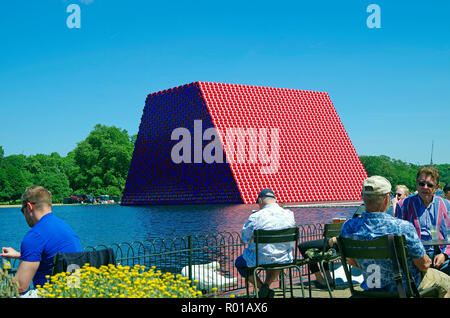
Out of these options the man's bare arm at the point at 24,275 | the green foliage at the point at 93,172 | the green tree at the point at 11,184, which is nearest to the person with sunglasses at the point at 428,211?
the man's bare arm at the point at 24,275

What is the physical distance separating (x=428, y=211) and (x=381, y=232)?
1.75 metres

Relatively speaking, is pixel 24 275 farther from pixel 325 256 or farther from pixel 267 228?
pixel 325 256

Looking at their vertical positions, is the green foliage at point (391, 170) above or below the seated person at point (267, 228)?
above

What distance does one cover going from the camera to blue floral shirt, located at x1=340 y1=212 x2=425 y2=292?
4.08 metres

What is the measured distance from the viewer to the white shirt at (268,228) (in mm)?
5879

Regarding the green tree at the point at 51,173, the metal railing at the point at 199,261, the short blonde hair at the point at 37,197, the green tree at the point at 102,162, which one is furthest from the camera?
the green tree at the point at 51,173

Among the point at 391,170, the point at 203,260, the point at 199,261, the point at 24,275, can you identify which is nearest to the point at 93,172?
the point at 391,170

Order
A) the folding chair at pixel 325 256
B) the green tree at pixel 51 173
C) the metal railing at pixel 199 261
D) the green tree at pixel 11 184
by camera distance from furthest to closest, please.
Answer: the green tree at pixel 51 173 < the green tree at pixel 11 184 < the metal railing at pixel 199 261 < the folding chair at pixel 325 256

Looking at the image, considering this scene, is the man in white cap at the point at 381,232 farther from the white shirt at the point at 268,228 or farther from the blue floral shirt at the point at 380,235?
the white shirt at the point at 268,228

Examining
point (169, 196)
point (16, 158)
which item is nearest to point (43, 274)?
point (169, 196)

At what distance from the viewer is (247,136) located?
166 ft

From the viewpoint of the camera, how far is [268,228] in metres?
5.95

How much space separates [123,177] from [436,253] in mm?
80410

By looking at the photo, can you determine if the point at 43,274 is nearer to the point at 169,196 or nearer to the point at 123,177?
the point at 169,196
